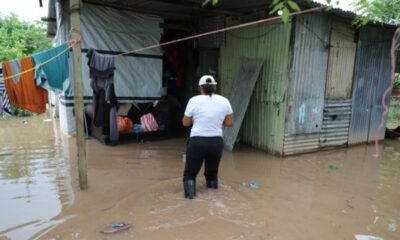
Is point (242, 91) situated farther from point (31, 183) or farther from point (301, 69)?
point (31, 183)

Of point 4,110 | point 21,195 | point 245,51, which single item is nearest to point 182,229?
point 21,195

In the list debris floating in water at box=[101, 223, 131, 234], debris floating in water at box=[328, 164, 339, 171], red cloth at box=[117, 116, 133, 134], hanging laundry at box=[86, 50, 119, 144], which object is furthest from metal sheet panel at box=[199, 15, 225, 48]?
debris floating in water at box=[101, 223, 131, 234]

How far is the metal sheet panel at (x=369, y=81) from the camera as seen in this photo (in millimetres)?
7824

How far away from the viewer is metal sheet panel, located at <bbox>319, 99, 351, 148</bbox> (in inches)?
295

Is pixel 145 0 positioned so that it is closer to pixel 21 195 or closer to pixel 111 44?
pixel 111 44

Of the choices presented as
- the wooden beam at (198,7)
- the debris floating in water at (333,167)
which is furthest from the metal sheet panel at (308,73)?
the wooden beam at (198,7)

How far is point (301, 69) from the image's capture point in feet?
22.3

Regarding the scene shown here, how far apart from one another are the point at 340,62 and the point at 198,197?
16.0 ft

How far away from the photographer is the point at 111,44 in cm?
812

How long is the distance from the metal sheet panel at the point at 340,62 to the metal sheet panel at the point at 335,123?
18 centimetres

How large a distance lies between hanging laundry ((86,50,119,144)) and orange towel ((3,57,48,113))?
3.79 ft

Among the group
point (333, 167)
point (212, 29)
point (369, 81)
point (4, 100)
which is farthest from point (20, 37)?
point (333, 167)

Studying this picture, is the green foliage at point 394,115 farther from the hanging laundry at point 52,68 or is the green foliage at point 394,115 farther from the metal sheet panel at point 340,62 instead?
the hanging laundry at point 52,68

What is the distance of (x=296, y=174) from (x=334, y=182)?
64cm
